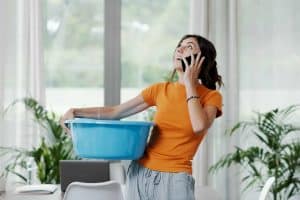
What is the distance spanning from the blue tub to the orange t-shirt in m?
0.07

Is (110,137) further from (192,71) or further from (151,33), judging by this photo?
(151,33)

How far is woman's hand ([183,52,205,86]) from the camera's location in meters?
1.72

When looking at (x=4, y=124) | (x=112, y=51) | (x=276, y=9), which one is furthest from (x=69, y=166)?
(x=276, y=9)

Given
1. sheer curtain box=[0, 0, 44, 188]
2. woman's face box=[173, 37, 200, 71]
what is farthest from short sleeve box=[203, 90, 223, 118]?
sheer curtain box=[0, 0, 44, 188]

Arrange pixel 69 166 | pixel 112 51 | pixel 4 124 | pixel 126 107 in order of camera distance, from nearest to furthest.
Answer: pixel 126 107, pixel 69 166, pixel 4 124, pixel 112 51

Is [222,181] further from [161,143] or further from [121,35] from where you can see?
[161,143]

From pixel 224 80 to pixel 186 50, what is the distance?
2.26 m

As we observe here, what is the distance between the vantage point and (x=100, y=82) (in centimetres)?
415

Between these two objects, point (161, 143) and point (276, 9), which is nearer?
point (161, 143)

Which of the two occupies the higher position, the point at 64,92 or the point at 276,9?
the point at 276,9

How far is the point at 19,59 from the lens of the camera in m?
3.87

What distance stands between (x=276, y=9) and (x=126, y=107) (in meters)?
2.43

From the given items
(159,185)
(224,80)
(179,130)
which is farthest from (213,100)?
(224,80)

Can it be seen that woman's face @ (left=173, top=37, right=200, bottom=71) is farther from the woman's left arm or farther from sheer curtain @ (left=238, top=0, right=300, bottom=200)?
sheer curtain @ (left=238, top=0, right=300, bottom=200)
